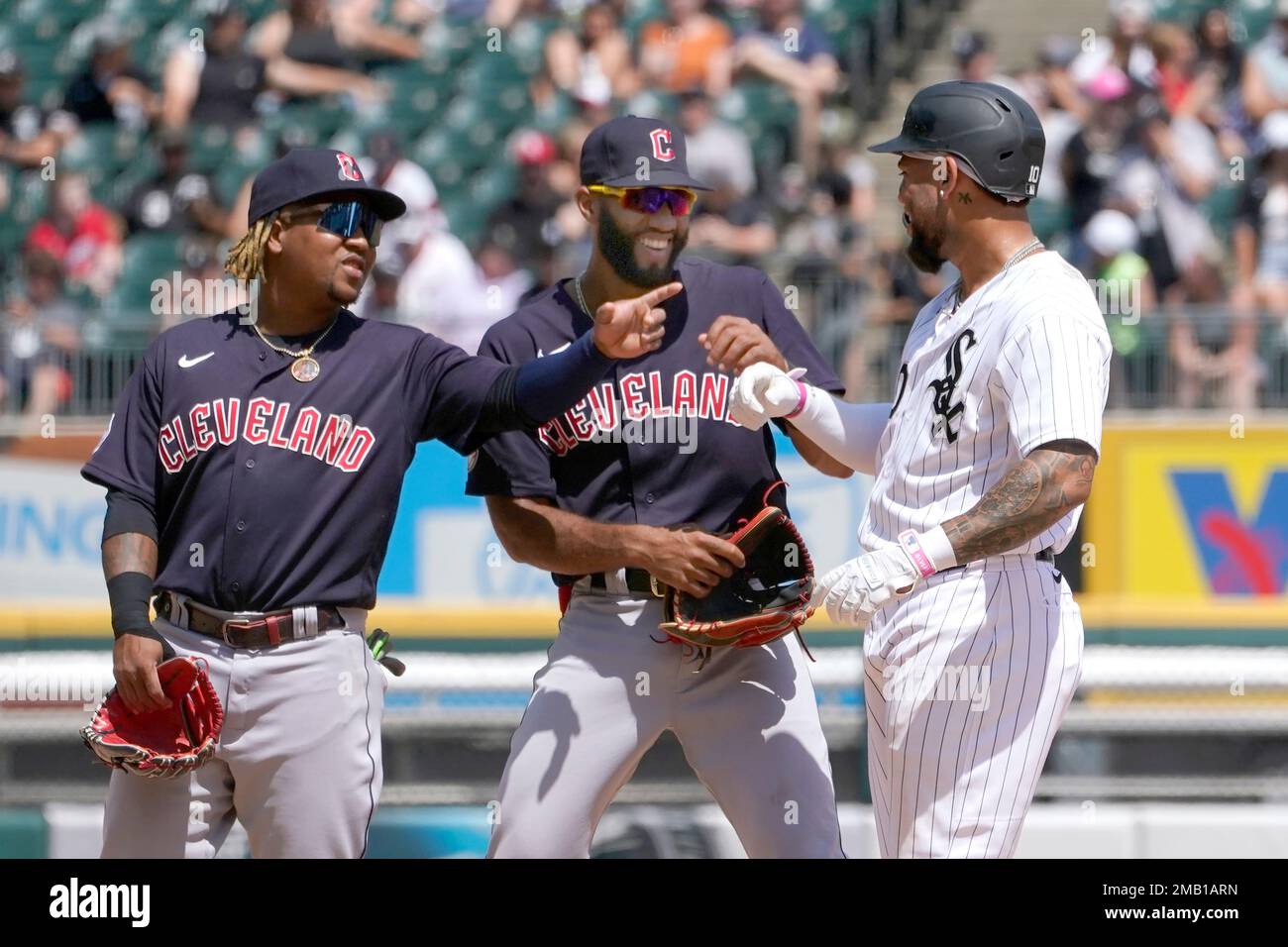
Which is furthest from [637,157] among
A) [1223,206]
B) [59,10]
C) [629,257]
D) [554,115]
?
[59,10]

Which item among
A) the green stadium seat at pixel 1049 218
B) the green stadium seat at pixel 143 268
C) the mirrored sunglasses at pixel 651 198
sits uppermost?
the green stadium seat at pixel 1049 218

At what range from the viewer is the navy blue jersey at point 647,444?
436 cm

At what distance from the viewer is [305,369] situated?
4.13m

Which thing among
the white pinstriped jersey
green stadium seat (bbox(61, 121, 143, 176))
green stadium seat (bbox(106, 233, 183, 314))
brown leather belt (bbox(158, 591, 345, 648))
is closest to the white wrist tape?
the white pinstriped jersey

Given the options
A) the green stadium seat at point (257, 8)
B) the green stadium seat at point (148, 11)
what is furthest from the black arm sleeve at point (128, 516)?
the green stadium seat at point (148, 11)

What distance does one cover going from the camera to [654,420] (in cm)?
436

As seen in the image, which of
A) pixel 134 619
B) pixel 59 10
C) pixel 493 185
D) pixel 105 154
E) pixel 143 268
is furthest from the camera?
pixel 59 10

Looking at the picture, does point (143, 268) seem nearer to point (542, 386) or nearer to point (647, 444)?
point (647, 444)

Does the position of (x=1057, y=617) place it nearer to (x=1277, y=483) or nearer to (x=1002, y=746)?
(x=1002, y=746)

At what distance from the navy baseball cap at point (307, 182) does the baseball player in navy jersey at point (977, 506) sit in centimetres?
119

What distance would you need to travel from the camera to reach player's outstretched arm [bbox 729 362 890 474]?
4137 mm

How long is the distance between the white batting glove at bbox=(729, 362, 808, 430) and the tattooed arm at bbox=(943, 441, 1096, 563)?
0.65 m

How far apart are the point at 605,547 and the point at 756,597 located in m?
0.37

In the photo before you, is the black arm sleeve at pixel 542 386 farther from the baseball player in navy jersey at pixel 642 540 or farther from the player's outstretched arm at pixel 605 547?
→ the player's outstretched arm at pixel 605 547
